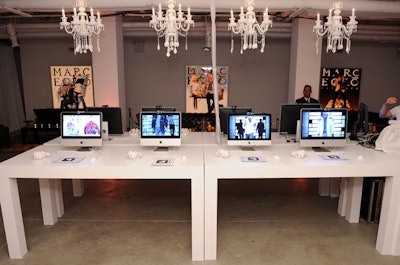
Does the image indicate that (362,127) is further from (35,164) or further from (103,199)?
(35,164)

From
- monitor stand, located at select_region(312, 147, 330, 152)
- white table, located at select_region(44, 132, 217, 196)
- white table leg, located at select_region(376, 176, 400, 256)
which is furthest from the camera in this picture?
white table, located at select_region(44, 132, 217, 196)

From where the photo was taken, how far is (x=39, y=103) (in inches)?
400

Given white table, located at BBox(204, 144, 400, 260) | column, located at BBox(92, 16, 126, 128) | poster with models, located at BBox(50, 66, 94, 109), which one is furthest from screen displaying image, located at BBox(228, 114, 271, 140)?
poster with models, located at BBox(50, 66, 94, 109)

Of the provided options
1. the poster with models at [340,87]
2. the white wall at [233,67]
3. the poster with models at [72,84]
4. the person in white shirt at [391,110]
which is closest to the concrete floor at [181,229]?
the person in white shirt at [391,110]

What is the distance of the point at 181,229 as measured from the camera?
3967 mm

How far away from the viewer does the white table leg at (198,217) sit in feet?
10.5

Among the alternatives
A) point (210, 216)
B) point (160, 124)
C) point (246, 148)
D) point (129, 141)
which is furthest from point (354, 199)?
point (129, 141)

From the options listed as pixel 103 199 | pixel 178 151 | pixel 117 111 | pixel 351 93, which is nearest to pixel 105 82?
pixel 117 111

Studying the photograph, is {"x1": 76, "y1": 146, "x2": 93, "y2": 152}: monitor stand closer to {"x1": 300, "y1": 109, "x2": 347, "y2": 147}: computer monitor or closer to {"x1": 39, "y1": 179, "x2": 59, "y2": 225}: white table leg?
{"x1": 39, "y1": 179, "x2": 59, "y2": 225}: white table leg

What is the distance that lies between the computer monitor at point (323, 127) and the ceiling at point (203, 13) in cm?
208

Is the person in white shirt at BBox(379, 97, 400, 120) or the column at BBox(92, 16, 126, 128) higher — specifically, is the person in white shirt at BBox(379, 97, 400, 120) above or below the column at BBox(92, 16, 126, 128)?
below

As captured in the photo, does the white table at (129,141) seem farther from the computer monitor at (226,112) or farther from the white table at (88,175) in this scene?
the white table at (88,175)

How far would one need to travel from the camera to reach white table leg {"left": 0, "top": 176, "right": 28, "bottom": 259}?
3.23 metres

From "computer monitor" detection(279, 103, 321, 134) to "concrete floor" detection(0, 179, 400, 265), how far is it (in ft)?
3.80
